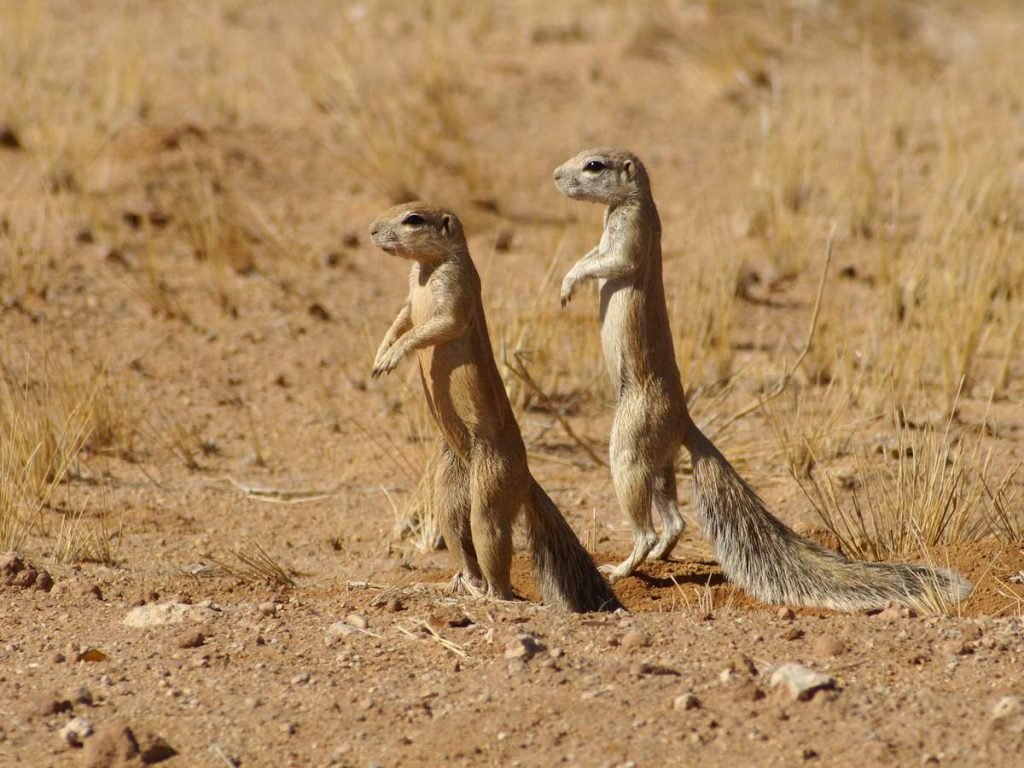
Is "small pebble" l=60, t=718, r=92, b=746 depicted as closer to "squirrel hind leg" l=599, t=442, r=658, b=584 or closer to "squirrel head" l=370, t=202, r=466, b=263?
"squirrel head" l=370, t=202, r=466, b=263

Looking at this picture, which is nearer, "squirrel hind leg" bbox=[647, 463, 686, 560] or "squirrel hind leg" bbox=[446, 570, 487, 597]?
"squirrel hind leg" bbox=[446, 570, 487, 597]

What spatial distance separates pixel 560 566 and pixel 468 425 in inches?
23.9

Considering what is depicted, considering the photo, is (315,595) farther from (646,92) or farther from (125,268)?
(646,92)

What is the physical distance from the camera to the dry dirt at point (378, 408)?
13.0 ft

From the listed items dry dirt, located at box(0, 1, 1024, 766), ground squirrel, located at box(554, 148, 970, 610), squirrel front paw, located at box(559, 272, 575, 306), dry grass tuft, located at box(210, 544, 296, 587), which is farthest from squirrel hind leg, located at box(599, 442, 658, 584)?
dry grass tuft, located at box(210, 544, 296, 587)

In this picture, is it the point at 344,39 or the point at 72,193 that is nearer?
the point at 72,193

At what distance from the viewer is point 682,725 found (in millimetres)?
3885

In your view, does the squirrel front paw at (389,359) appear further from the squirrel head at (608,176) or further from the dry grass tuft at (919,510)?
the dry grass tuft at (919,510)

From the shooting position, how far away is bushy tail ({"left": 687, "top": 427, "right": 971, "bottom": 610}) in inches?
196

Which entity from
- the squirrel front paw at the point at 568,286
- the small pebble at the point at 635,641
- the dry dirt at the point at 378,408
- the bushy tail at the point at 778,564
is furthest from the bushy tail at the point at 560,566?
the squirrel front paw at the point at 568,286

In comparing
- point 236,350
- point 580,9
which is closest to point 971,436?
point 236,350

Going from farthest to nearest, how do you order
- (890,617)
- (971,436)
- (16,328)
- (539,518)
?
(16,328) < (971,436) < (539,518) < (890,617)

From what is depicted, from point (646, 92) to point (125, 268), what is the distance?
5642 mm

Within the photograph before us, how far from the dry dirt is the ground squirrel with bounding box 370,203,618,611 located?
0.23 meters
